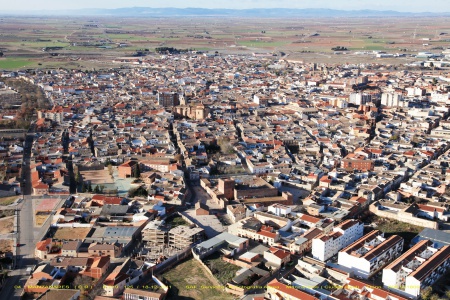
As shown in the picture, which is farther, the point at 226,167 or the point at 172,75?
the point at 172,75

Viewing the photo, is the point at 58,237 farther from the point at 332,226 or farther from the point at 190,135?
the point at 190,135

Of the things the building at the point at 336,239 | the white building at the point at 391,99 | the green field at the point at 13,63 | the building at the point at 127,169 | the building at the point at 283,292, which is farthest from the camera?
the green field at the point at 13,63

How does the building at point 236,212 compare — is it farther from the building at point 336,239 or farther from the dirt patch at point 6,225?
the dirt patch at point 6,225

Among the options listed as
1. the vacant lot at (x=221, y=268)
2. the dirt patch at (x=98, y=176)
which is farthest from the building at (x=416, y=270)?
the dirt patch at (x=98, y=176)

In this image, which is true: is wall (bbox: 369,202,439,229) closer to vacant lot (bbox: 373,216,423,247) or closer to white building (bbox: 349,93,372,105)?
vacant lot (bbox: 373,216,423,247)

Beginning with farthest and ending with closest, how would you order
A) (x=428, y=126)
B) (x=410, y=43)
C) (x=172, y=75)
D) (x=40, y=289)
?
(x=410, y=43), (x=172, y=75), (x=428, y=126), (x=40, y=289)

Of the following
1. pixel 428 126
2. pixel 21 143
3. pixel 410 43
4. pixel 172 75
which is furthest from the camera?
pixel 410 43

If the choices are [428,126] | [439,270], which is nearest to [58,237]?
[439,270]

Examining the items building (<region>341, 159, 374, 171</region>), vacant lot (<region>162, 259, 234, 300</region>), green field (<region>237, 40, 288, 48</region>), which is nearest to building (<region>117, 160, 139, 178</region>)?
vacant lot (<region>162, 259, 234, 300</region>)
